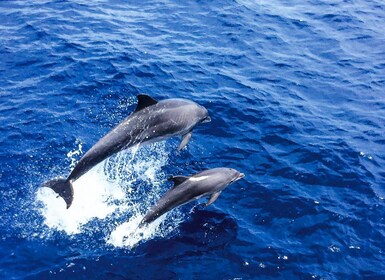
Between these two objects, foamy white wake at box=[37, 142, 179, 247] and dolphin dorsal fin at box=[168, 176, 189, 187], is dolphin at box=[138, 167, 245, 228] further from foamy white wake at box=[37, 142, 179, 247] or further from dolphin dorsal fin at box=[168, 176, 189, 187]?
foamy white wake at box=[37, 142, 179, 247]

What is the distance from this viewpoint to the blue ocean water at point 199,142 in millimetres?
11422

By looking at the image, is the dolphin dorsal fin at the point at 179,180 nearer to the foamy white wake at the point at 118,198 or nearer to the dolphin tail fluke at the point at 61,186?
the foamy white wake at the point at 118,198

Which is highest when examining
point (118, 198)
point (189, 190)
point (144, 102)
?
point (144, 102)

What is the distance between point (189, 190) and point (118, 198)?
103 inches

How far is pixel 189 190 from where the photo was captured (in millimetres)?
11914

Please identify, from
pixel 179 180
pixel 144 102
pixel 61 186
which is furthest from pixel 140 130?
pixel 61 186

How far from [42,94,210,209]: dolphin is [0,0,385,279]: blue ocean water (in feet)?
4.08

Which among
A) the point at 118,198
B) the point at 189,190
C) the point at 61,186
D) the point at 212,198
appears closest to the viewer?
the point at 61,186

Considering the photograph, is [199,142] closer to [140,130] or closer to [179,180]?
[140,130]

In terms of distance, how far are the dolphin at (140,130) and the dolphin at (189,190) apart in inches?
72.8

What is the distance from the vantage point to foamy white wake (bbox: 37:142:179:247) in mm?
11922

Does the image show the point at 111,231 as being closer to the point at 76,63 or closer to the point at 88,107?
the point at 88,107

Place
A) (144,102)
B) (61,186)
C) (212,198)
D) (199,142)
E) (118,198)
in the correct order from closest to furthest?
(61,186) → (212,198) → (144,102) → (118,198) → (199,142)

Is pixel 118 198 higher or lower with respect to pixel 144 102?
lower
